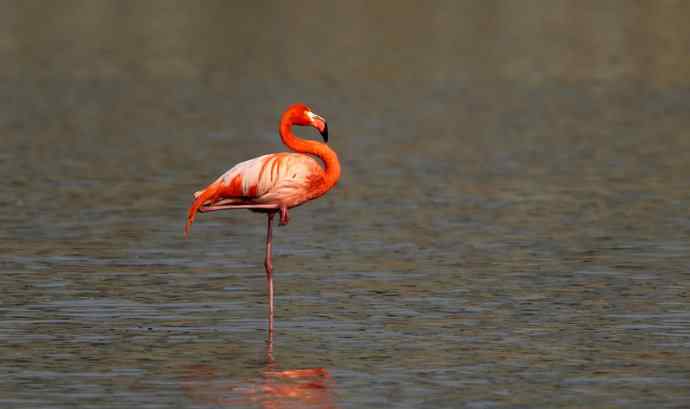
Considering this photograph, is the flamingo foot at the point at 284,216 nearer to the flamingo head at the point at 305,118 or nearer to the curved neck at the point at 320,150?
the curved neck at the point at 320,150

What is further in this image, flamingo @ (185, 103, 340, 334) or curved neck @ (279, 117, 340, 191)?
curved neck @ (279, 117, 340, 191)

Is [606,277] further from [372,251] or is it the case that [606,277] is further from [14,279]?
[14,279]

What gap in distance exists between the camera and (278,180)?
17.1 m

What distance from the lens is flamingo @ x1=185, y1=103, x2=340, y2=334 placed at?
17.0 metres

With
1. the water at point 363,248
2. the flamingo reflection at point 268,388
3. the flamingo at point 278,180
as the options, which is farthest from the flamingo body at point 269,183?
the flamingo reflection at point 268,388

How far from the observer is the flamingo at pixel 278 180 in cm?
1705

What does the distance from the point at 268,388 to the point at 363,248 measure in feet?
26.6

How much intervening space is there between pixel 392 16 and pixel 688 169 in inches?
2077

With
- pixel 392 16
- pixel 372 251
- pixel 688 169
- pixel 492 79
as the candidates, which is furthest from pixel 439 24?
pixel 372 251

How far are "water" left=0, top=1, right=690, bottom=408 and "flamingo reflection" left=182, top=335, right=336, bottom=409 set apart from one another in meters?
0.03

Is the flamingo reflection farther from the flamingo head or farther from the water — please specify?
the flamingo head

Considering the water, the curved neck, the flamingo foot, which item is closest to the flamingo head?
the curved neck

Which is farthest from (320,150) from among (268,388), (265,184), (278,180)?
(268,388)

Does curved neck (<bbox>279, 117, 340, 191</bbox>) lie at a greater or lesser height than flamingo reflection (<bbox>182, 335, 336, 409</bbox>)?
greater
